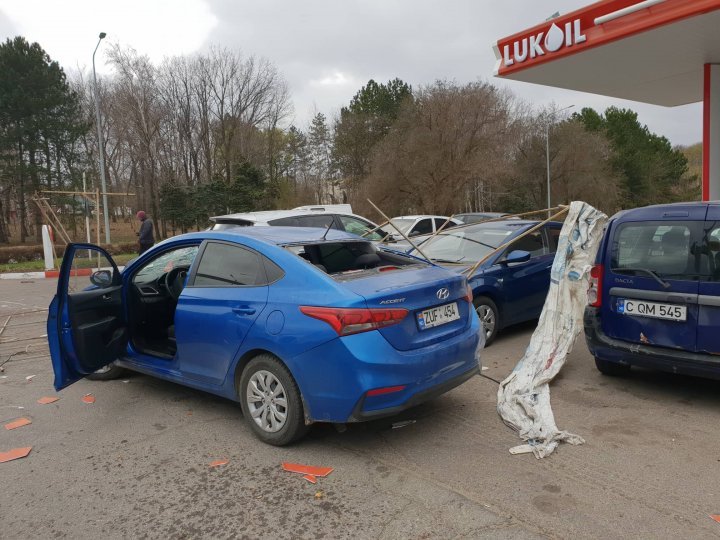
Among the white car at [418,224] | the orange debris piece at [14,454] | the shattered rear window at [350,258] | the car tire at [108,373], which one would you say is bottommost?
the orange debris piece at [14,454]

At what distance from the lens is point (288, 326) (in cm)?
372

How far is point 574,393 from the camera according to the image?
4.96 metres

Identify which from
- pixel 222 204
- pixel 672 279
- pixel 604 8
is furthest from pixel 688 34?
pixel 222 204

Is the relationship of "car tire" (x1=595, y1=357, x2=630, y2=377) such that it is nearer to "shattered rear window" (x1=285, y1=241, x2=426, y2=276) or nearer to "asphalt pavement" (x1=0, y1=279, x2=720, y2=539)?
"asphalt pavement" (x1=0, y1=279, x2=720, y2=539)

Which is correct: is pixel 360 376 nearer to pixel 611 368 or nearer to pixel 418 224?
pixel 611 368

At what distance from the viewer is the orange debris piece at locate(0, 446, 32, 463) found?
157 inches

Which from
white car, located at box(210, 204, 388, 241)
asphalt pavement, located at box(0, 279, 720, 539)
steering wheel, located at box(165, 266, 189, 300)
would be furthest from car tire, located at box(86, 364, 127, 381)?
white car, located at box(210, 204, 388, 241)

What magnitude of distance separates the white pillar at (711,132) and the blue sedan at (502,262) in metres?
6.17

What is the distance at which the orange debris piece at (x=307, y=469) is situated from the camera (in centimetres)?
359

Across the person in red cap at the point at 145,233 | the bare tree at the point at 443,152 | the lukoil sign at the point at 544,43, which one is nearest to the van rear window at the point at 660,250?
the lukoil sign at the point at 544,43

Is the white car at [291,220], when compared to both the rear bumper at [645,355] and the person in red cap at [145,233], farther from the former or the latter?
the person in red cap at [145,233]

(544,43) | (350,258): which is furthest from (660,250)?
(544,43)

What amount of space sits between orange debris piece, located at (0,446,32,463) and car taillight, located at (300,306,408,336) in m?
2.49

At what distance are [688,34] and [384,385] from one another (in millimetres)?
9492
